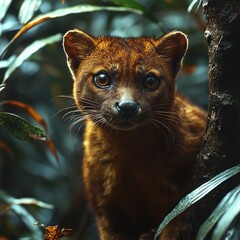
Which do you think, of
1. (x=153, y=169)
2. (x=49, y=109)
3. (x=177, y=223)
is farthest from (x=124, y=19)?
(x=177, y=223)

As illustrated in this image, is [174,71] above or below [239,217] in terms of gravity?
above

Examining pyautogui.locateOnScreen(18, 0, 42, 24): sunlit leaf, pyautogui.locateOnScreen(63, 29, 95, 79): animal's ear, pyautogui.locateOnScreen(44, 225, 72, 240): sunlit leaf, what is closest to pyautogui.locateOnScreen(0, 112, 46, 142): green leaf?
pyautogui.locateOnScreen(44, 225, 72, 240): sunlit leaf

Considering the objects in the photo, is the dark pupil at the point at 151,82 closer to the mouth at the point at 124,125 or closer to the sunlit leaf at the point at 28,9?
the mouth at the point at 124,125

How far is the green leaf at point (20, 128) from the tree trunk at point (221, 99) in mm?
801

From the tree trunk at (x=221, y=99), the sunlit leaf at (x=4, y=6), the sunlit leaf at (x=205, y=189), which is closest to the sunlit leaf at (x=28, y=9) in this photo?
the sunlit leaf at (x=4, y=6)

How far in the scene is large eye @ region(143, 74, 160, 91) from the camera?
3.48 meters

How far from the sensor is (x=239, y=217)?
242 cm

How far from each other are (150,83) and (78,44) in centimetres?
55

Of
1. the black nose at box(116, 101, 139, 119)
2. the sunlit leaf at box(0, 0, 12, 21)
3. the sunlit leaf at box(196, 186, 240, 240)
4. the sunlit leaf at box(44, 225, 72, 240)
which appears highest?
the sunlit leaf at box(0, 0, 12, 21)

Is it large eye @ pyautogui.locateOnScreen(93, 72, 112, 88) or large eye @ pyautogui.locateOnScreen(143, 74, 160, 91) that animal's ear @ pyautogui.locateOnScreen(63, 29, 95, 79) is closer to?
large eye @ pyautogui.locateOnScreen(93, 72, 112, 88)

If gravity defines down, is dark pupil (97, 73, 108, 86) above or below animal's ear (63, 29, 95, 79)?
below

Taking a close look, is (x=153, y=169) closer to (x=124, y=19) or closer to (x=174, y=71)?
(x=174, y=71)

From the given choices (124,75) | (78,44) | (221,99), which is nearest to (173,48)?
(124,75)

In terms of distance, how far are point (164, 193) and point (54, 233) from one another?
881 mm
